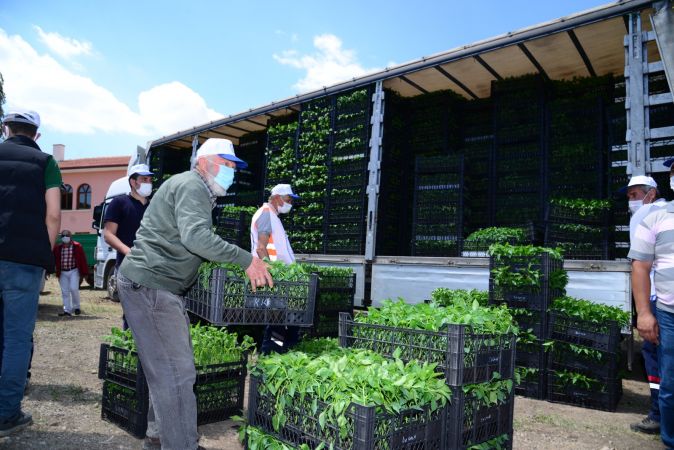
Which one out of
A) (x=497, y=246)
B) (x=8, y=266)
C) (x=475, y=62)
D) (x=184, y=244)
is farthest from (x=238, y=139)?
(x=184, y=244)

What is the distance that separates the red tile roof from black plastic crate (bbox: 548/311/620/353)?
39330 millimetres

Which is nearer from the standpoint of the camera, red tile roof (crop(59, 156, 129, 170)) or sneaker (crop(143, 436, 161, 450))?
sneaker (crop(143, 436, 161, 450))

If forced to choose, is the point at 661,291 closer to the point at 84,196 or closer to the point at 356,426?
the point at 356,426

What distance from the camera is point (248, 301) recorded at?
385 centimetres

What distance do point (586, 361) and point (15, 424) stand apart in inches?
243

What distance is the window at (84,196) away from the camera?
138ft

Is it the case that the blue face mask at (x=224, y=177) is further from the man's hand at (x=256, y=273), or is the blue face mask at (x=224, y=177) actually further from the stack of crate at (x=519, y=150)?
the stack of crate at (x=519, y=150)

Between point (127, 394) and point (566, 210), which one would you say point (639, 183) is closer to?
point (566, 210)

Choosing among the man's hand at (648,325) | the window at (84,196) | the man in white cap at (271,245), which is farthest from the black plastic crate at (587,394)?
the window at (84,196)

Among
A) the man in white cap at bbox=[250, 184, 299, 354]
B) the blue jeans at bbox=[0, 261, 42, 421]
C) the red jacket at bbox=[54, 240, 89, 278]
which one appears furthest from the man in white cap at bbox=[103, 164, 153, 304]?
the red jacket at bbox=[54, 240, 89, 278]

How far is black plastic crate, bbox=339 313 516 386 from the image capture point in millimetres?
3488

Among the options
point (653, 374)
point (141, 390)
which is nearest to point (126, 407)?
point (141, 390)

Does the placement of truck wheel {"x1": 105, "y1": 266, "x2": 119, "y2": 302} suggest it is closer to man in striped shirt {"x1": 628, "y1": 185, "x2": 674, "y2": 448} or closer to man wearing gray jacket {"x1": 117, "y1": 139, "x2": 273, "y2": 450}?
man wearing gray jacket {"x1": 117, "y1": 139, "x2": 273, "y2": 450}

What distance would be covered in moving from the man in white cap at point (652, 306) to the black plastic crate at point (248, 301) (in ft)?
10.8
